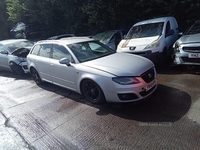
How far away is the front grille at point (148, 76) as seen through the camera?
146 inches

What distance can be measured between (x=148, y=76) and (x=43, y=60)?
312 centimetres

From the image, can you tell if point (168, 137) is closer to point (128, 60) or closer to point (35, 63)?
point (128, 60)

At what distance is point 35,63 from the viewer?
5.70m

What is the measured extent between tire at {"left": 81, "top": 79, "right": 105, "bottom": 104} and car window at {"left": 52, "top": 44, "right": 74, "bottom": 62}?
2.38 feet

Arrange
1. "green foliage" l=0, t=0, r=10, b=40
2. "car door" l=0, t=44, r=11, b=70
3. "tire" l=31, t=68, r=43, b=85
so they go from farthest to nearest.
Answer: "green foliage" l=0, t=0, r=10, b=40 → "car door" l=0, t=44, r=11, b=70 → "tire" l=31, t=68, r=43, b=85

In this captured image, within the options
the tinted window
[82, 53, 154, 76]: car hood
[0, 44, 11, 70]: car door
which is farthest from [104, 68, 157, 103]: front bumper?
[0, 44, 11, 70]: car door

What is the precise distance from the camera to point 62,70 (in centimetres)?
457

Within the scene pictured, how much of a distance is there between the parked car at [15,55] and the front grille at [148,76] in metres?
5.39

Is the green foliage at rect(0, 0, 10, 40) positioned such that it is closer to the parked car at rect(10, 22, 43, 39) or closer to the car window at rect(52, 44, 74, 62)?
the parked car at rect(10, 22, 43, 39)

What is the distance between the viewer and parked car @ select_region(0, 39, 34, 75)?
7414 mm

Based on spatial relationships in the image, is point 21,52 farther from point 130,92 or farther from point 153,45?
point 130,92

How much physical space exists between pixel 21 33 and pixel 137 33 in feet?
43.7

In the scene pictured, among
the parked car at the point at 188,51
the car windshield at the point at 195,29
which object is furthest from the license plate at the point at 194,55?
the car windshield at the point at 195,29

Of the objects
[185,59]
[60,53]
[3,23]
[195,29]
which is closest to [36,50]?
[60,53]
